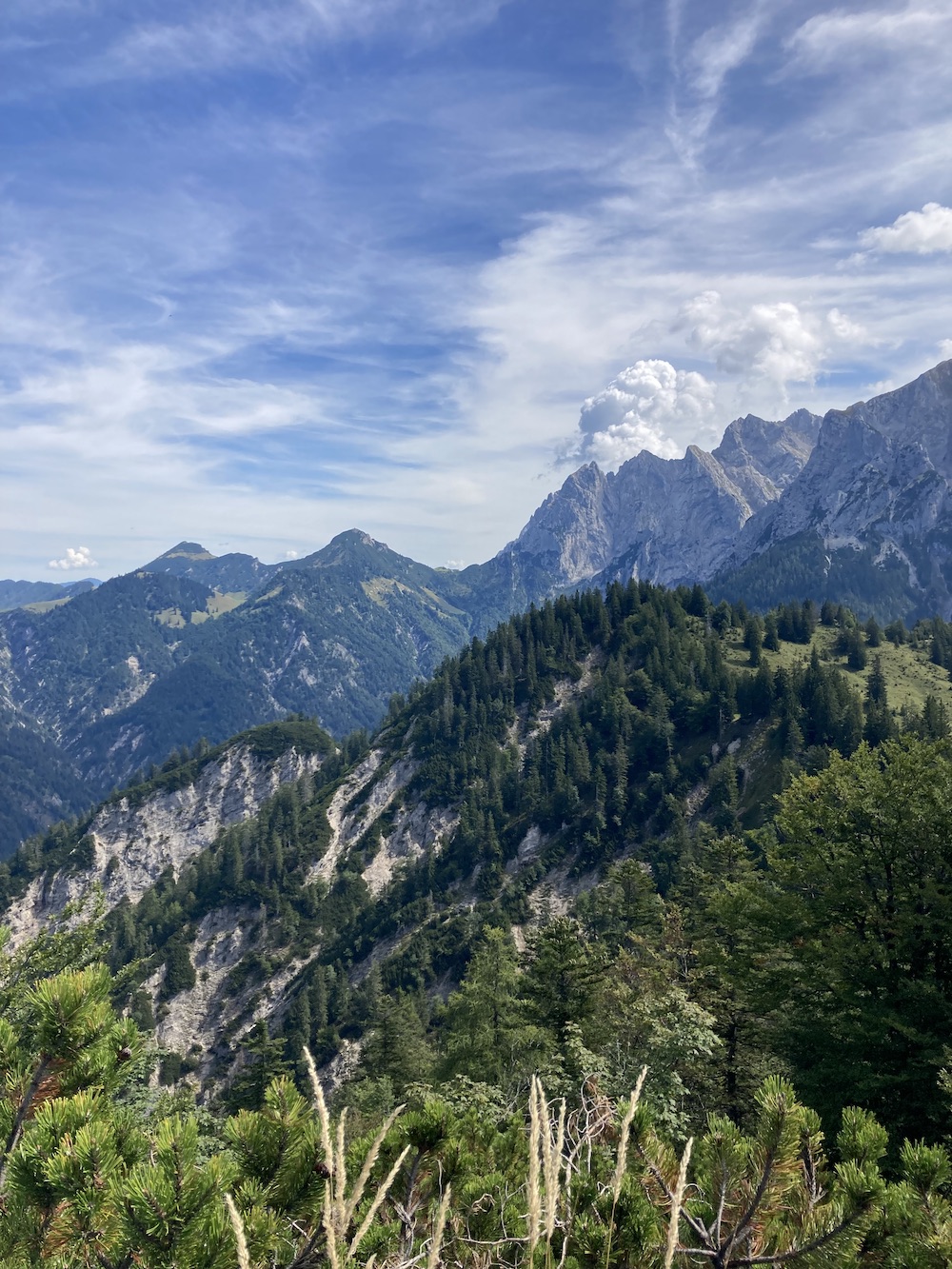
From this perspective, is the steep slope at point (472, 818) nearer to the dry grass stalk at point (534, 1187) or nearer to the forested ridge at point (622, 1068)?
the forested ridge at point (622, 1068)

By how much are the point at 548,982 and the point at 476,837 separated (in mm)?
106611

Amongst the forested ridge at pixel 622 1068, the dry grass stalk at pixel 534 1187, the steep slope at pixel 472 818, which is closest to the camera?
the dry grass stalk at pixel 534 1187

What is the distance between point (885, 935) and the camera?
1997 centimetres

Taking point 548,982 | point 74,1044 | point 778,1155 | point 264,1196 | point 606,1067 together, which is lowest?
point 548,982

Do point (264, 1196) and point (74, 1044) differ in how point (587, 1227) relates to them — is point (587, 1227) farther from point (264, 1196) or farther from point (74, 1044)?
point (74, 1044)

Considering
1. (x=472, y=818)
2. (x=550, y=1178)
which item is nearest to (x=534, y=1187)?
(x=550, y=1178)

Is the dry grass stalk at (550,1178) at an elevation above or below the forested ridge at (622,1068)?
above

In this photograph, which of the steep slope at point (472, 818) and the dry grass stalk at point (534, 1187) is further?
the steep slope at point (472, 818)

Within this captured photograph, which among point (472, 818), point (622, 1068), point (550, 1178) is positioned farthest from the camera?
point (472, 818)

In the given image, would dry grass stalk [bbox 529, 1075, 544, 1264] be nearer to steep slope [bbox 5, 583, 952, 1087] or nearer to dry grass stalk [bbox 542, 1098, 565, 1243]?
dry grass stalk [bbox 542, 1098, 565, 1243]

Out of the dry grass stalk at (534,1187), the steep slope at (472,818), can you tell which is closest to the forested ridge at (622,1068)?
the dry grass stalk at (534,1187)

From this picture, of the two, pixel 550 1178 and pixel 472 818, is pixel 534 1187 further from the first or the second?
pixel 472 818

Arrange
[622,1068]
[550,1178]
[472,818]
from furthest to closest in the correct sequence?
[472,818] < [622,1068] < [550,1178]

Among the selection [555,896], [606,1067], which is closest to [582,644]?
[555,896]
